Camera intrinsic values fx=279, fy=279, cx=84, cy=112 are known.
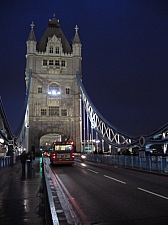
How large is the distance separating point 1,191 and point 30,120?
58598 millimetres

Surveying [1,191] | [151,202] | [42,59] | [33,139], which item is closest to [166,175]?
[151,202]

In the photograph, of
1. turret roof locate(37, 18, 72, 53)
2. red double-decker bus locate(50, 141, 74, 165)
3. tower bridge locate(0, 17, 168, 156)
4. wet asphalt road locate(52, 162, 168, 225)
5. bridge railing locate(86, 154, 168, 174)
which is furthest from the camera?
turret roof locate(37, 18, 72, 53)

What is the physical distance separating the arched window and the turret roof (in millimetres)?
11131

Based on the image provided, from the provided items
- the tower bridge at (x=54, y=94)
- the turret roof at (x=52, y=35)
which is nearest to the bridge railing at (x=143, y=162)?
the tower bridge at (x=54, y=94)

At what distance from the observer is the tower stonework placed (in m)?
70.4

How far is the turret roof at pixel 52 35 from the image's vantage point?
79000 mm

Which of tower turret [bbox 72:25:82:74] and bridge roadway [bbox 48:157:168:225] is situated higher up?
tower turret [bbox 72:25:82:74]

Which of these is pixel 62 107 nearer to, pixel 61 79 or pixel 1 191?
pixel 61 79

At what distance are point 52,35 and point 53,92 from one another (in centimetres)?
1930

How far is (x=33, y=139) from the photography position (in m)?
69.3

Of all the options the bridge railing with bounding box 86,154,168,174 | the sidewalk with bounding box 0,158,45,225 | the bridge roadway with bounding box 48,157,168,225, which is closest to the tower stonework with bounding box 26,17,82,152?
the bridge railing with bounding box 86,154,168,174

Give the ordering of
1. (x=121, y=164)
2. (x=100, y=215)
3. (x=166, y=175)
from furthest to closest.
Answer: (x=121, y=164) → (x=166, y=175) → (x=100, y=215)

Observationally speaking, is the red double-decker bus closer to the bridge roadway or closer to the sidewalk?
the bridge roadway

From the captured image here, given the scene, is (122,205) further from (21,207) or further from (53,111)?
(53,111)
